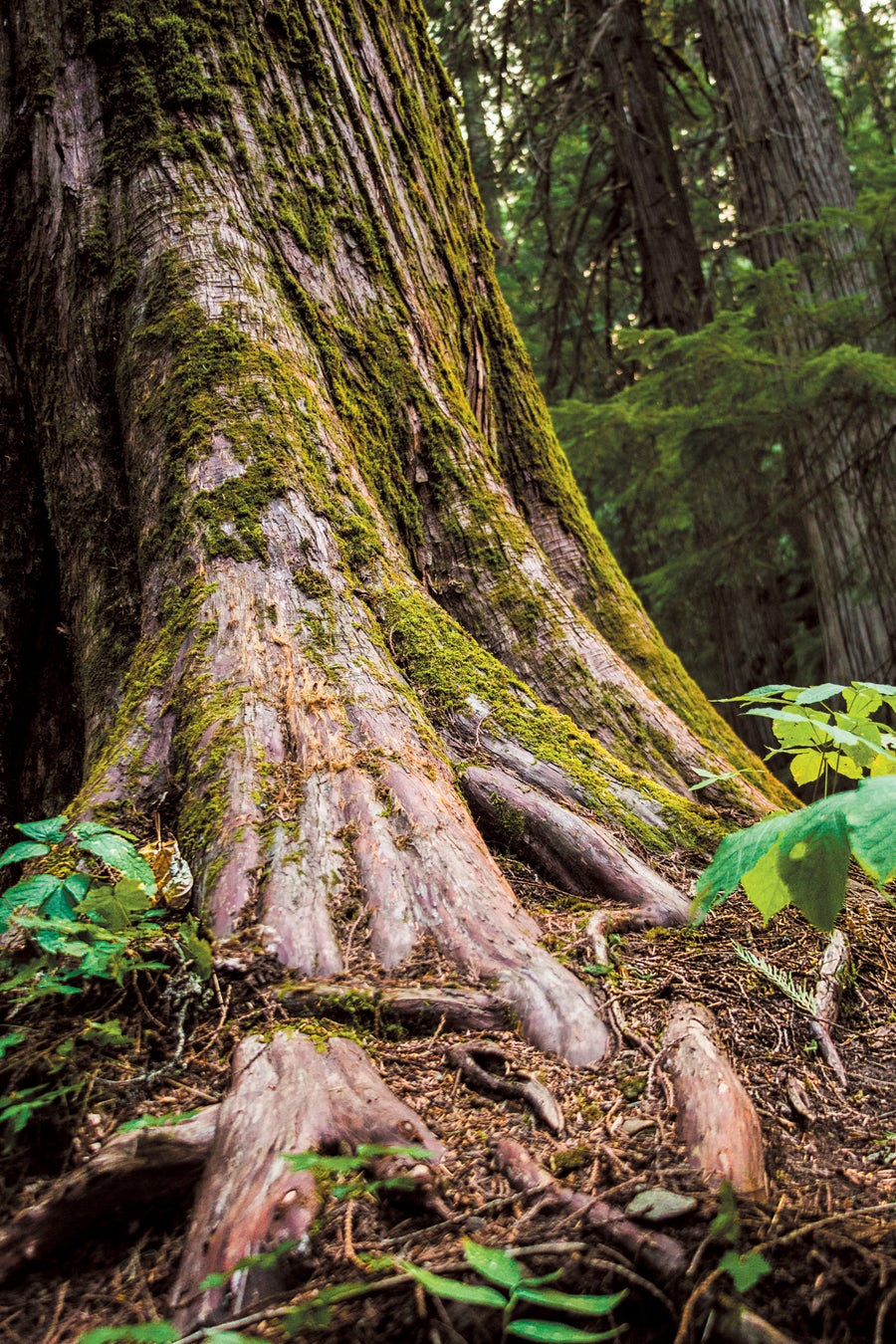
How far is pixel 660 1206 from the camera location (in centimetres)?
110

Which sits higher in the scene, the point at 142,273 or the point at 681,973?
the point at 142,273

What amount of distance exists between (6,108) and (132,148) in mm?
690

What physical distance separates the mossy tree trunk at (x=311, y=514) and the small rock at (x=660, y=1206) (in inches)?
18.2

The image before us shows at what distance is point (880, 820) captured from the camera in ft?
3.85

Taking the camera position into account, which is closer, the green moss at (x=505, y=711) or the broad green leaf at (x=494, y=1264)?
the broad green leaf at (x=494, y=1264)

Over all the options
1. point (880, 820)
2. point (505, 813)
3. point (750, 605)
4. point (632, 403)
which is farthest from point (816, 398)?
point (880, 820)

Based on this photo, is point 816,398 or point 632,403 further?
point 632,403

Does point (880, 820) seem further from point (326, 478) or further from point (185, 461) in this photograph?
point (185, 461)

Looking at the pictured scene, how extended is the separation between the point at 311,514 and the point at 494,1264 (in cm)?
188

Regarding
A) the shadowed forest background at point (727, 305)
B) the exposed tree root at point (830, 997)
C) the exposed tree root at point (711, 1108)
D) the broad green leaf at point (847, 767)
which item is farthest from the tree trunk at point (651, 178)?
the exposed tree root at point (711, 1108)

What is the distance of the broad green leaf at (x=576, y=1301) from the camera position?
0.91 m

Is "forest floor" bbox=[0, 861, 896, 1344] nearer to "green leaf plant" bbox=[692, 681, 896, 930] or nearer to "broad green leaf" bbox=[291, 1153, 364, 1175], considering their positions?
"broad green leaf" bbox=[291, 1153, 364, 1175]

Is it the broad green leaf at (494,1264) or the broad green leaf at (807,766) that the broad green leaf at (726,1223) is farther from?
the broad green leaf at (807,766)

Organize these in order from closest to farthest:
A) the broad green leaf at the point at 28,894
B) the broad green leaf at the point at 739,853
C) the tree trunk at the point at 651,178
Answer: the broad green leaf at the point at 739,853
the broad green leaf at the point at 28,894
the tree trunk at the point at 651,178
